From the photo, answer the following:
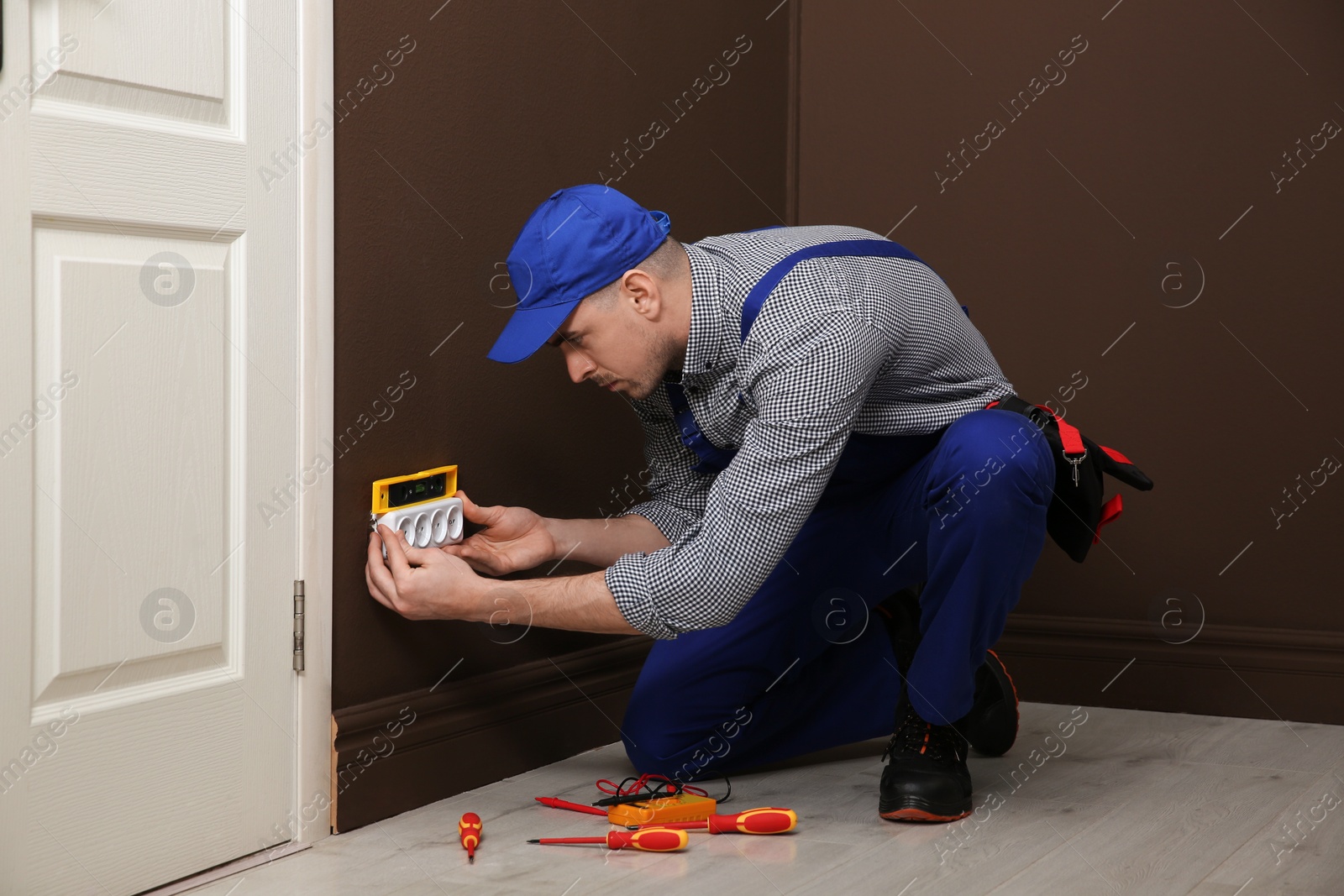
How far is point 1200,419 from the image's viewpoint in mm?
2264

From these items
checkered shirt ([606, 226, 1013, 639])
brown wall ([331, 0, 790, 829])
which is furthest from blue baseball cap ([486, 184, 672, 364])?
brown wall ([331, 0, 790, 829])

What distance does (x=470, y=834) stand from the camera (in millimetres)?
1484

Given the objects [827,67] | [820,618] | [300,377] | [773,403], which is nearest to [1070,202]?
[827,67]

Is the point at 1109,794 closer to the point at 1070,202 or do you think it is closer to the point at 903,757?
the point at 903,757

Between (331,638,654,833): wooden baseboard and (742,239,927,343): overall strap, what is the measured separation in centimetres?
69

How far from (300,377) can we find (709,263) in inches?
21.2

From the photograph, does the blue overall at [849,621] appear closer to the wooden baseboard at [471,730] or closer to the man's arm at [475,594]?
the wooden baseboard at [471,730]

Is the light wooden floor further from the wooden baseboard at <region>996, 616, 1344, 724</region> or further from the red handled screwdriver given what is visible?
the wooden baseboard at <region>996, 616, 1344, 724</region>

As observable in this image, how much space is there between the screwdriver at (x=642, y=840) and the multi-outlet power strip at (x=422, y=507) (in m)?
0.42

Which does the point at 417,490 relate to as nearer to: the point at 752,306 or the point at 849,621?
the point at 752,306

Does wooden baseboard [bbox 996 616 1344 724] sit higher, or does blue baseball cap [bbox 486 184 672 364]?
blue baseball cap [bbox 486 184 672 364]

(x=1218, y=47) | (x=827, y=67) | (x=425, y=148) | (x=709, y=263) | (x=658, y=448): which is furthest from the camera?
(x=827, y=67)

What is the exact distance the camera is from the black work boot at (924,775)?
5.23 ft

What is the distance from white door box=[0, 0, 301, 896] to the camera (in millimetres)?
1212
